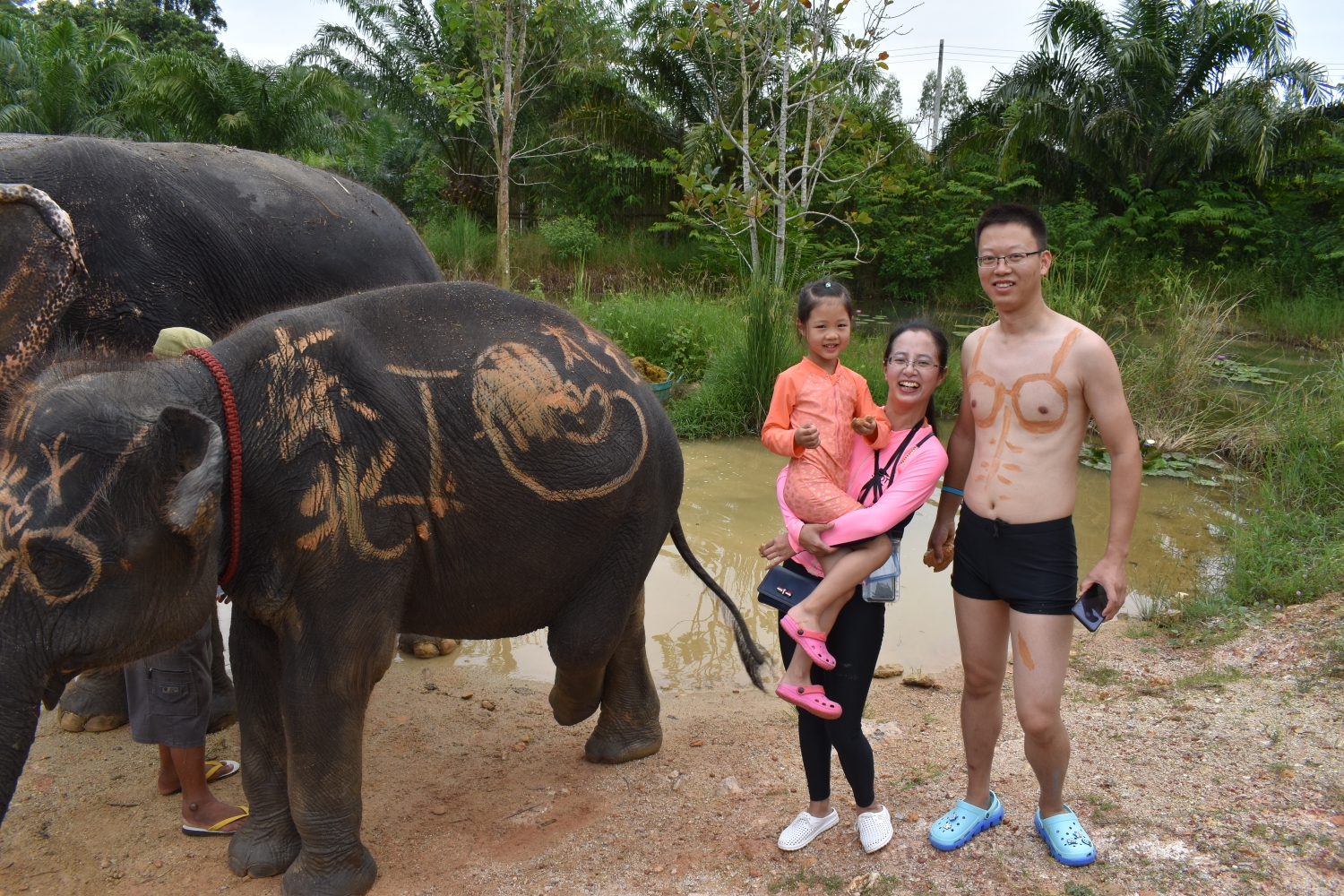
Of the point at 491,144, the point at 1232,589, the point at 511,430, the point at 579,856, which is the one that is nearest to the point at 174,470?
the point at 511,430

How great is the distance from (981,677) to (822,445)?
0.82 meters

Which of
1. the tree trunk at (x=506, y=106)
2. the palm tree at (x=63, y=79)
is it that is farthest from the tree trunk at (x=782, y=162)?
the palm tree at (x=63, y=79)

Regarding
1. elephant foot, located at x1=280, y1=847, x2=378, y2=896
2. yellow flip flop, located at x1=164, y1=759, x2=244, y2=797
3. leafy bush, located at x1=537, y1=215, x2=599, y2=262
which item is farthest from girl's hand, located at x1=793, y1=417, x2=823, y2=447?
leafy bush, located at x1=537, y1=215, x2=599, y2=262

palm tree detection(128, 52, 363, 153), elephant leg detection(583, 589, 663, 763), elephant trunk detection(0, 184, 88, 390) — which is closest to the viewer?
elephant trunk detection(0, 184, 88, 390)

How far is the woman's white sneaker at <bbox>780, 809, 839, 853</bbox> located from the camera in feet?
9.31

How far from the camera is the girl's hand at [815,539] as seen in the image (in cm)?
264

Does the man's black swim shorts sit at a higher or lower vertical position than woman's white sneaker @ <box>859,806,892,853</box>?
higher

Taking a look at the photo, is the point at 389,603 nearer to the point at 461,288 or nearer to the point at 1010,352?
the point at 461,288

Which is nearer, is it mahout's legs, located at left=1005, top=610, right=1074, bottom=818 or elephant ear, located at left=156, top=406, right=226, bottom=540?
elephant ear, located at left=156, top=406, right=226, bottom=540

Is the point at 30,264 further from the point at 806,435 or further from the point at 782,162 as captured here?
the point at 782,162

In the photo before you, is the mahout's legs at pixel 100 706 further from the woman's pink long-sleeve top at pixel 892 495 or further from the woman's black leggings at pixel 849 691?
the woman's pink long-sleeve top at pixel 892 495

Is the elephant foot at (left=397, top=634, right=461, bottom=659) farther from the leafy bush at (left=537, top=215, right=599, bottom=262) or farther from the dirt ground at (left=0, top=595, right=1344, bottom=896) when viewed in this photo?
the leafy bush at (left=537, top=215, right=599, bottom=262)

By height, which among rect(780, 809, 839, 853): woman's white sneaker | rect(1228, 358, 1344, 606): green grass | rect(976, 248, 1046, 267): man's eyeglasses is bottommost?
rect(780, 809, 839, 853): woman's white sneaker

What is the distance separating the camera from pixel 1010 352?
2645 millimetres
